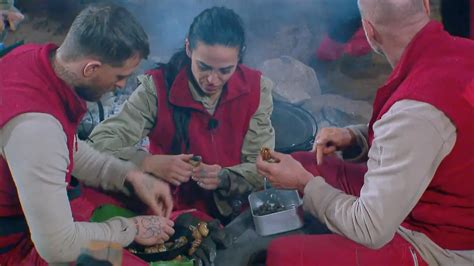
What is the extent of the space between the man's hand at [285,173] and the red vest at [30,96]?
496 millimetres

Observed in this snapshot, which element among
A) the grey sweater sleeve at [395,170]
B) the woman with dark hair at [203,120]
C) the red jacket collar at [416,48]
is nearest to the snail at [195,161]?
the woman with dark hair at [203,120]

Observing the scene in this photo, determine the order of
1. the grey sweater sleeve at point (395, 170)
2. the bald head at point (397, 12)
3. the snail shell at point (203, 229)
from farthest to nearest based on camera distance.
A: the snail shell at point (203, 229), the bald head at point (397, 12), the grey sweater sleeve at point (395, 170)

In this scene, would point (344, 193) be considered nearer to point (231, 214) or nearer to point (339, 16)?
point (231, 214)

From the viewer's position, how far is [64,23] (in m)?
1.54

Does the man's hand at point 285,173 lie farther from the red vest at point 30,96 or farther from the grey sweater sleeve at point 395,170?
the red vest at point 30,96

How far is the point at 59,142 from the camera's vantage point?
4.80 feet

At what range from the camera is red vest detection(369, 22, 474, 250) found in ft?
A: 4.77

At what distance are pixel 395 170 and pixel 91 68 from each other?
2.54 ft

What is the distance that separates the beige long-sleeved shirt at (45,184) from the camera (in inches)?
56.5

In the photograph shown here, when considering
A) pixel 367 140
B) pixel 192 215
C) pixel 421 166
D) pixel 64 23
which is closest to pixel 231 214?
pixel 192 215

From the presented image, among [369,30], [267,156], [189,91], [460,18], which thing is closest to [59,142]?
[189,91]

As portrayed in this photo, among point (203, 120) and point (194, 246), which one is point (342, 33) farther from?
point (194, 246)

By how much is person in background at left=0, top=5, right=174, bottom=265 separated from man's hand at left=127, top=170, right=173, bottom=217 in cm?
2

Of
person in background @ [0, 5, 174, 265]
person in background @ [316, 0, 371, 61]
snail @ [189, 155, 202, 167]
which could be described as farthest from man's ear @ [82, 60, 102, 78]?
person in background @ [316, 0, 371, 61]
